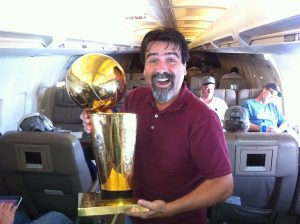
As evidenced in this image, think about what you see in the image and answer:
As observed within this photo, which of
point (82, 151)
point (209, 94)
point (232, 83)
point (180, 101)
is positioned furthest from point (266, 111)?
point (180, 101)

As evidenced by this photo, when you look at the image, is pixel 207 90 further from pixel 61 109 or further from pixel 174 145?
pixel 174 145

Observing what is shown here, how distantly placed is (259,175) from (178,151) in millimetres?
1438

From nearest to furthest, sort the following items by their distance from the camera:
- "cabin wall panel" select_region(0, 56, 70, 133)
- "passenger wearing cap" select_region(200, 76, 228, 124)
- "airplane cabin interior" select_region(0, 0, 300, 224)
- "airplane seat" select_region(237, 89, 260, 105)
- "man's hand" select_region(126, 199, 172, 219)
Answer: "man's hand" select_region(126, 199, 172, 219), "airplane cabin interior" select_region(0, 0, 300, 224), "cabin wall panel" select_region(0, 56, 70, 133), "passenger wearing cap" select_region(200, 76, 228, 124), "airplane seat" select_region(237, 89, 260, 105)

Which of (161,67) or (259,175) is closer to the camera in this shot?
(161,67)

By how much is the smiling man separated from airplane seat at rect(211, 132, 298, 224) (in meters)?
1.11

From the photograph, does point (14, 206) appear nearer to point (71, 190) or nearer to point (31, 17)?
point (71, 190)

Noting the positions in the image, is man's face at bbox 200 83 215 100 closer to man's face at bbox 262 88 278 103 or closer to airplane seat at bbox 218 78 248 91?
man's face at bbox 262 88 278 103

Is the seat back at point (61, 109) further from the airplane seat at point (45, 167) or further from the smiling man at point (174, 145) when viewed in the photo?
the smiling man at point (174, 145)

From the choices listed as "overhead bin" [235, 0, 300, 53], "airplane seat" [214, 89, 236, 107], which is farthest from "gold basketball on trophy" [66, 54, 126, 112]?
"airplane seat" [214, 89, 236, 107]

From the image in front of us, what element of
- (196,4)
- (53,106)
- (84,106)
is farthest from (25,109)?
(84,106)

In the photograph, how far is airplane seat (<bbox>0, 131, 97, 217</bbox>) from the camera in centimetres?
261

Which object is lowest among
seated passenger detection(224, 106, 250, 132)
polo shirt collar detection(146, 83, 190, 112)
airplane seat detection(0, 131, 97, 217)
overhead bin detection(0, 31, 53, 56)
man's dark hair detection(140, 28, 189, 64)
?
airplane seat detection(0, 131, 97, 217)

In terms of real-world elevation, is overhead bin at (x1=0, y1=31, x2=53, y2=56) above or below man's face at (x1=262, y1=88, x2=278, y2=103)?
above

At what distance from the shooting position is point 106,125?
1.42 metres
